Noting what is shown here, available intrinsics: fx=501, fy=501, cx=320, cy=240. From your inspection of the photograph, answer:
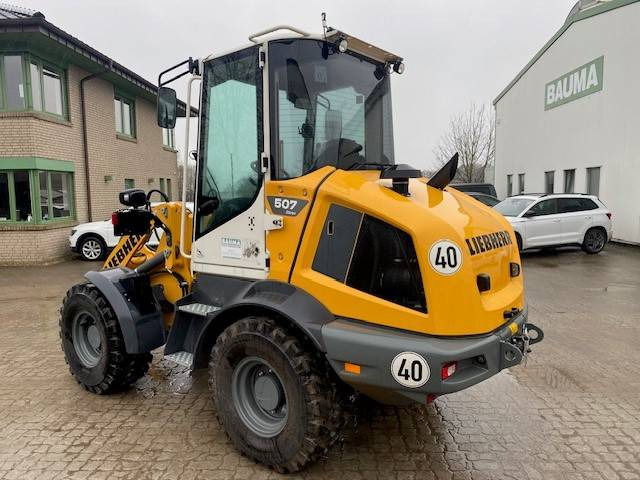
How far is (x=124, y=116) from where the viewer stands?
1731cm

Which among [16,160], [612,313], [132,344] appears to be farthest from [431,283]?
Result: [16,160]

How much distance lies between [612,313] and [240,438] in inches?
249

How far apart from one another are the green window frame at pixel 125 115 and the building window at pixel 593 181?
16173 millimetres

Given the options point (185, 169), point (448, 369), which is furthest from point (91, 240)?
point (448, 369)

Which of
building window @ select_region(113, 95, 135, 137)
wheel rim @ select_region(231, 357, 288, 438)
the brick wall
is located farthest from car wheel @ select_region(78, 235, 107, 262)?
wheel rim @ select_region(231, 357, 288, 438)

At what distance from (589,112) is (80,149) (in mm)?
16627

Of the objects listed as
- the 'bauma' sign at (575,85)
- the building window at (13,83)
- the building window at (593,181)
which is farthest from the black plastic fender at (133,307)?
the 'bauma' sign at (575,85)

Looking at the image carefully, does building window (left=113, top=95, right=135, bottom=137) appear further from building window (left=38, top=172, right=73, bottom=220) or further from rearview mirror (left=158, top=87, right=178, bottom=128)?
rearview mirror (left=158, top=87, right=178, bottom=128)

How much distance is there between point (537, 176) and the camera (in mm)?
22438

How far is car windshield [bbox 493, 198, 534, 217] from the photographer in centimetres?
1365

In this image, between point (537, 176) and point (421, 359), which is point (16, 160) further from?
point (537, 176)

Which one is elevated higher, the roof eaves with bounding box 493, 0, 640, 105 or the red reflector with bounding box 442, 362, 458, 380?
the roof eaves with bounding box 493, 0, 640, 105

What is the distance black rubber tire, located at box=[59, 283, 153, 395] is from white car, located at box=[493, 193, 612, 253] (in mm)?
11363

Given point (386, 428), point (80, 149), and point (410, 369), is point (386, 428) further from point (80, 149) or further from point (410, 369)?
point (80, 149)
